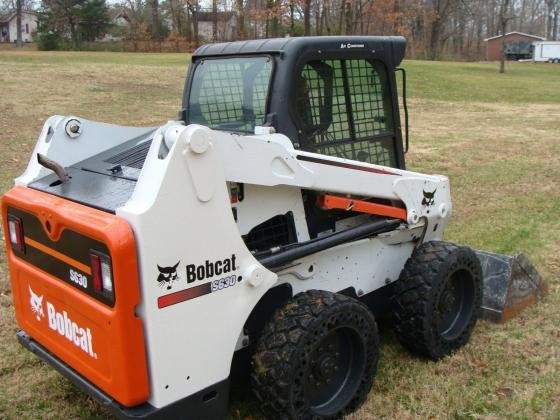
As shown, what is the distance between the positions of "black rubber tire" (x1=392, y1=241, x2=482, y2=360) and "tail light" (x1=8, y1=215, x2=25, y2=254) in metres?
2.10

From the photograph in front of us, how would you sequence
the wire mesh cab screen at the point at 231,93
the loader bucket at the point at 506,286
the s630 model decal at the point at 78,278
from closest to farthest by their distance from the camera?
the s630 model decal at the point at 78,278 < the wire mesh cab screen at the point at 231,93 < the loader bucket at the point at 506,286

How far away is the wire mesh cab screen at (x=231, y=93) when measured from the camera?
3.45 metres

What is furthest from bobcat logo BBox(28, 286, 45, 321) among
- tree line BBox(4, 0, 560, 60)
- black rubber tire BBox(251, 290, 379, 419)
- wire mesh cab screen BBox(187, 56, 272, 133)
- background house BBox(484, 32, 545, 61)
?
background house BBox(484, 32, 545, 61)

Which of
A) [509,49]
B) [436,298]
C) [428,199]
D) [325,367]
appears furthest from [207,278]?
[509,49]

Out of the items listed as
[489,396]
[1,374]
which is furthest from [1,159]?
[489,396]

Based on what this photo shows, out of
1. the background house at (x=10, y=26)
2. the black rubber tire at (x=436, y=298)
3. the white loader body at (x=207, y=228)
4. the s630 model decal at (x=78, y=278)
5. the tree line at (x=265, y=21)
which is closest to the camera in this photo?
the white loader body at (x=207, y=228)

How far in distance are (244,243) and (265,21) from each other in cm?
4072

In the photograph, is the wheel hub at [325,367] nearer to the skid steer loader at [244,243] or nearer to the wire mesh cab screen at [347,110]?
the skid steer loader at [244,243]

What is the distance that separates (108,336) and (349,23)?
136ft

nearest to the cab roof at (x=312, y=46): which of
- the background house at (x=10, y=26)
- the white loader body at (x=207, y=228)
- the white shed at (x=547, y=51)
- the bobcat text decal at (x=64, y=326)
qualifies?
the white loader body at (x=207, y=228)

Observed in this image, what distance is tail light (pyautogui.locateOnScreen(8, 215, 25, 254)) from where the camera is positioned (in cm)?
320

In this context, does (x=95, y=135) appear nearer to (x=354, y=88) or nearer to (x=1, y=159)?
(x=354, y=88)

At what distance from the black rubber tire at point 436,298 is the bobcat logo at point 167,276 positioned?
1.69 meters

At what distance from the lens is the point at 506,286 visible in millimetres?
4574
